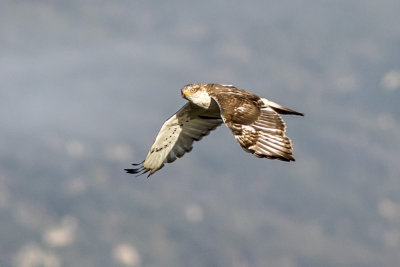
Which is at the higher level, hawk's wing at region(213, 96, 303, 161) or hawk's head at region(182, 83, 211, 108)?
hawk's head at region(182, 83, 211, 108)

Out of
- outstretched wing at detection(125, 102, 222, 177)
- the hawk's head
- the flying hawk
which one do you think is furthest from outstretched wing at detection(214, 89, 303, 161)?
outstretched wing at detection(125, 102, 222, 177)

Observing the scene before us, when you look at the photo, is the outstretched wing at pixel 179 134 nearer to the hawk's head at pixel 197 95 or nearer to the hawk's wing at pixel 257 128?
the hawk's head at pixel 197 95

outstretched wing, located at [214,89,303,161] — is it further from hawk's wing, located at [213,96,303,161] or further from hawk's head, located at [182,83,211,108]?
hawk's head, located at [182,83,211,108]

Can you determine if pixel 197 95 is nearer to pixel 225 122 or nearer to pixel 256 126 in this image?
pixel 225 122

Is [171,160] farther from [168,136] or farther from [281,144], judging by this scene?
[281,144]

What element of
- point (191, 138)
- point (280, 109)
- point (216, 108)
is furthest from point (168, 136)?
point (280, 109)

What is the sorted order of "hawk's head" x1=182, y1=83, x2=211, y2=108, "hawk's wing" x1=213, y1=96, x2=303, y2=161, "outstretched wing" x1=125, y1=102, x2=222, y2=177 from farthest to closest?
"outstretched wing" x1=125, y1=102, x2=222, y2=177 → "hawk's head" x1=182, y1=83, x2=211, y2=108 → "hawk's wing" x1=213, y1=96, x2=303, y2=161
